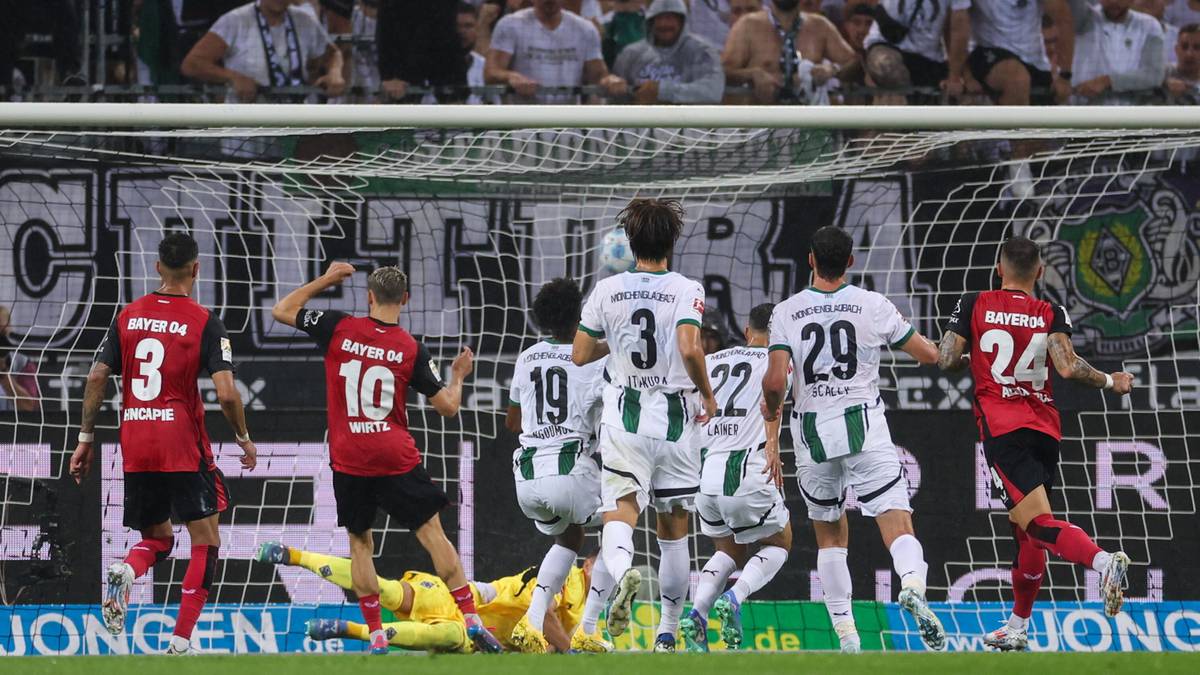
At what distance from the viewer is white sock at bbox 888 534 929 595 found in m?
7.44

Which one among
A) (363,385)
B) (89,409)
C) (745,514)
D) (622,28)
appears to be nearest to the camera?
(363,385)

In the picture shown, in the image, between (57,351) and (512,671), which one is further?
(57,351)

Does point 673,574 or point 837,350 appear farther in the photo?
point 673,574

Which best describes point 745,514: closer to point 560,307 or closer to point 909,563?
point 909,563

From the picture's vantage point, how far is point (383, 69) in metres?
12.9

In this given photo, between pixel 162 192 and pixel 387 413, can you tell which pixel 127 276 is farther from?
pixel 387 413

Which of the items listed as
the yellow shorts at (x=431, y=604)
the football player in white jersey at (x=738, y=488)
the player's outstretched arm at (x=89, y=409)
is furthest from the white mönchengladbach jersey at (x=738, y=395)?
the player's outstretched arm at (x=89, y=409)

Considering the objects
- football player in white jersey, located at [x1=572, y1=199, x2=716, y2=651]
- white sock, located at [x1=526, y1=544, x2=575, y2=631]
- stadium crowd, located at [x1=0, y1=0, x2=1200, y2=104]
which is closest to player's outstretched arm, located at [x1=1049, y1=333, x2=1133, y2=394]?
football player in white jersey, located at [x1=572, y1=199, x2=716, y2=651]

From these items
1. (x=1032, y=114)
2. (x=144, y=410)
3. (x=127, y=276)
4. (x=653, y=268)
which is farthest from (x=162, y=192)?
(x=1032, y=114)

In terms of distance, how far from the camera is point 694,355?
23.8 ft

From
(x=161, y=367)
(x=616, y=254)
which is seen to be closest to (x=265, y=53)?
(x=616, y=254)

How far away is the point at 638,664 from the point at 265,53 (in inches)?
316

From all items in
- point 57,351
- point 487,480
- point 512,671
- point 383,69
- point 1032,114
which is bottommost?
point 512,671

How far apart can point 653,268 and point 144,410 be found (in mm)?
2702
